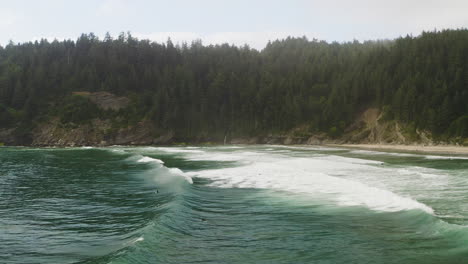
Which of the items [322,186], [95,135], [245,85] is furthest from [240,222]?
[245,85]

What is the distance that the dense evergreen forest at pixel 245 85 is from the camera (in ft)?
319

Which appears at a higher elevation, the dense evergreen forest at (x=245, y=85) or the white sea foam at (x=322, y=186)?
the dense evergreen forest at (x=245, y=85)

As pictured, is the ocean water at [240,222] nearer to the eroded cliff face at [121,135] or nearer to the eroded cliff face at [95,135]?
the eroded cliff face at [121,135]

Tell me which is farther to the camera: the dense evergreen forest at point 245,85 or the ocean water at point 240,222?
the dense evergreen forest at point 245,85

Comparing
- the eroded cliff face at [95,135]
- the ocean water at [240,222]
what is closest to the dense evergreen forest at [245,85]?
the eroded cliff face at [95,135]

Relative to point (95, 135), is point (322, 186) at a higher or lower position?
lower

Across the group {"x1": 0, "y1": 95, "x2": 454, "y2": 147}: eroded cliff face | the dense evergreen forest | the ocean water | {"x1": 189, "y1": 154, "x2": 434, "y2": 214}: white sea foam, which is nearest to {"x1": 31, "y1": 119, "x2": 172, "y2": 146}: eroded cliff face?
{"x1": 0, "y1": 95, "x2": 454, "y2": 147}: eroded cliff face

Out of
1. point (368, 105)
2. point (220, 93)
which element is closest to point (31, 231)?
point (368, 105)

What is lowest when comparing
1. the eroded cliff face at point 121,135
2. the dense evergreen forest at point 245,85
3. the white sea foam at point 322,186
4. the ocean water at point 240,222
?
the ocean water at point 240,222

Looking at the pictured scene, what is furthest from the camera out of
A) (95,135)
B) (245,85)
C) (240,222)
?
(245,85)

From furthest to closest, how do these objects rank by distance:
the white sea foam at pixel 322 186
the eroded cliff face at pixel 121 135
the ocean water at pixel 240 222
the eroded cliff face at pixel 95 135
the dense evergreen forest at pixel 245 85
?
the eroded cliff face at pixel 95 135 → the eroded cliff face at pixel 121 135 → the dense evergreen forest at pixel 245 85 → the white sea foam at pixel 322 186 → the ocean water at pixel 240 222

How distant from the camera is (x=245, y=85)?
15025cm

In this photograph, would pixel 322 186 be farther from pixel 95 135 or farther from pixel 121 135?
pixel 95 135

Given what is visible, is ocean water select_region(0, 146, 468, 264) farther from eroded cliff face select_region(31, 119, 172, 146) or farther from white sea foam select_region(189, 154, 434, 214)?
eroded cliff face select_region(31, 119, 172, 146)
